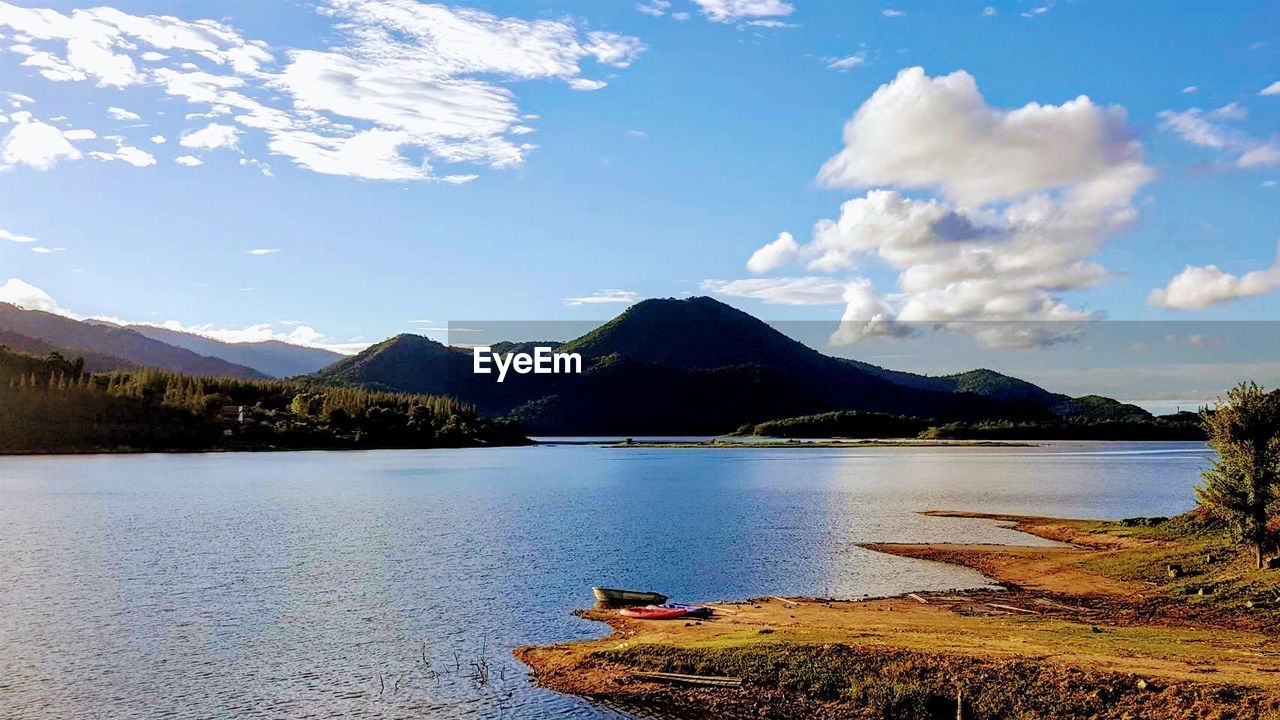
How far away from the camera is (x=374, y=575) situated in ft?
192

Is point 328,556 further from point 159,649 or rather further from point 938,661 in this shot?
point 938,661

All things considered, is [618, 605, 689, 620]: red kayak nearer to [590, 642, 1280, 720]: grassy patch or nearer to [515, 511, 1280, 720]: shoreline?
[515, 511, 1280, 720]: shoreline

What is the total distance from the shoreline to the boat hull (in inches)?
51.8

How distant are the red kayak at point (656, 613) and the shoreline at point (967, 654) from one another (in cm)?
80

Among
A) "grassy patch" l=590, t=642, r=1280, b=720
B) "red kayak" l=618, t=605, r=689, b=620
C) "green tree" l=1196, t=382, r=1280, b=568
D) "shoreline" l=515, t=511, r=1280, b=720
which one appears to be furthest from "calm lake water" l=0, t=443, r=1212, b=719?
"green tree" l=1196, t=382, r=1280, b=568

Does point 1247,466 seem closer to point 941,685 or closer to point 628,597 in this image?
point 941,685

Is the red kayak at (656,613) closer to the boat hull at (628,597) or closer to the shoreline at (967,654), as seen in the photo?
the shoreline at (967,654)

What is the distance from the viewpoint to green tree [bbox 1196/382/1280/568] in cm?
4922

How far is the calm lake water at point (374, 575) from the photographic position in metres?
33.9

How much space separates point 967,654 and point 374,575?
3872cm

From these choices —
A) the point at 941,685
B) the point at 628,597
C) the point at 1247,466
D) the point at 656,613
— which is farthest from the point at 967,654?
the point at 1247,466

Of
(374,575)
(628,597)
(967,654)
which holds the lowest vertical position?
(374,575)

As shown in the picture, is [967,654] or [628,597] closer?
[967,654]

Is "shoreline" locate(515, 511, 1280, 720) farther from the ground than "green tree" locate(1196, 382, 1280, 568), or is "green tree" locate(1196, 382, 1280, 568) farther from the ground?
"green tree" locate(1196, 382, 1280, 568)
